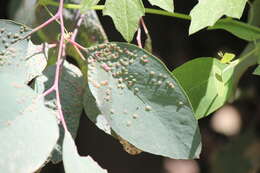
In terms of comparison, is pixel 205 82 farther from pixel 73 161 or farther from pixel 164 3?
pixel 73 161

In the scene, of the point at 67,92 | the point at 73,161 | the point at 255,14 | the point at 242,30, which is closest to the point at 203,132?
the point at 255,14

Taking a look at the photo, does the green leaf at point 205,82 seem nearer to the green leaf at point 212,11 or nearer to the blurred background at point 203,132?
the green leaf at point 212,11

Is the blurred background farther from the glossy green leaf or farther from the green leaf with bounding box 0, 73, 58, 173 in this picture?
the green leaf with bounding box 0, 73, 58, 173

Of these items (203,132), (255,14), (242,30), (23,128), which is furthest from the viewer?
(203,132)

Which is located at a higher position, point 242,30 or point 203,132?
point 242,30

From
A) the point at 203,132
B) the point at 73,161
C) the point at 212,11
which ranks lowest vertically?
the point at 203,132

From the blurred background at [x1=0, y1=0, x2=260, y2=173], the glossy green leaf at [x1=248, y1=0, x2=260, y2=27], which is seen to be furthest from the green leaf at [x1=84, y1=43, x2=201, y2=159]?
the blurred background at [x1=0, y1=0, x2=260, y2=173]
